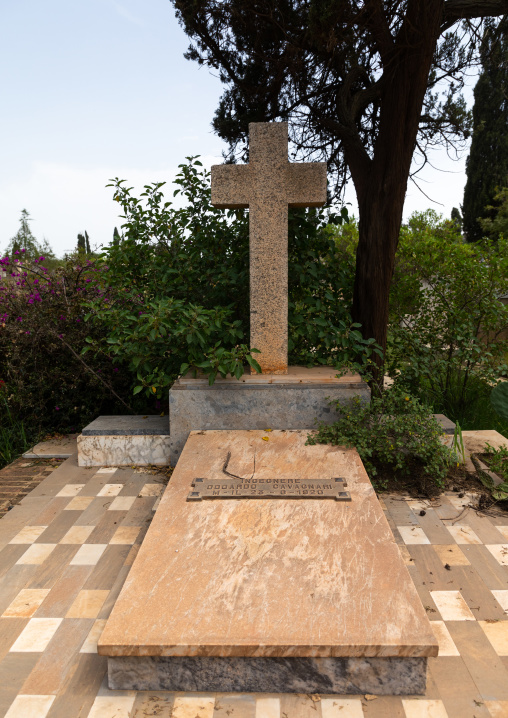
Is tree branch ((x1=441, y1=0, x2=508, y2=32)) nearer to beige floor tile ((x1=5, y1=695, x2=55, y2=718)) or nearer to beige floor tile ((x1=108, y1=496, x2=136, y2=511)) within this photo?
beige floor tile ((x1=108, y1=496, x2=136, y2=511))

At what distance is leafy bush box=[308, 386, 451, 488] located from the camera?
3.69 m

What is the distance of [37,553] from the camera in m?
3.01

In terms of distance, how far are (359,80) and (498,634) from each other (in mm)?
4803

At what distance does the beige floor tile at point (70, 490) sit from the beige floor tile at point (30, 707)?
1.80 m

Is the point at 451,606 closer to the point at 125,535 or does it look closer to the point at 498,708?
the point at 498,708

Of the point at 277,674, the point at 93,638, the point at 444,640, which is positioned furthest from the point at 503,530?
the point at 93,638

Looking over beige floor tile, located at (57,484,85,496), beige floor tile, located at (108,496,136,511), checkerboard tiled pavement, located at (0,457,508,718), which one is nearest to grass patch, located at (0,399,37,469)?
checkerboard tiled pavement, located at (0,457,508,718)

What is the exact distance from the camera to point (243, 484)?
3098 millimetres

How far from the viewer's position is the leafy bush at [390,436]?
3686mm

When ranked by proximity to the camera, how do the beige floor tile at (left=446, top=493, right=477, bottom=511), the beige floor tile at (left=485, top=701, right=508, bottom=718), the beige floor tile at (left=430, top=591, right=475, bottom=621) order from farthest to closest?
the beige floor tile at (left=446, top=493, right=477, bottom=511)
the beige floor tile at (left=430, top=591, right=475, bottom=621)
the beige floor tile at (left=485, top=701, right=508, bottom=718)

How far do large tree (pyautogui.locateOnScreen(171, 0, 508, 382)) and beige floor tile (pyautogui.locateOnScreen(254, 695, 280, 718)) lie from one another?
3.26 meters

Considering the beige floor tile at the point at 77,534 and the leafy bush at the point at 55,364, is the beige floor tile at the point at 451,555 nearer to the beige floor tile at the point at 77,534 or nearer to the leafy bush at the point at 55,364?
the beige floor tile at the point at 77,534

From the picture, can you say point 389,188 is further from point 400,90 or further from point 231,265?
point 231,265

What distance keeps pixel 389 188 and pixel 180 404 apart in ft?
8.00
